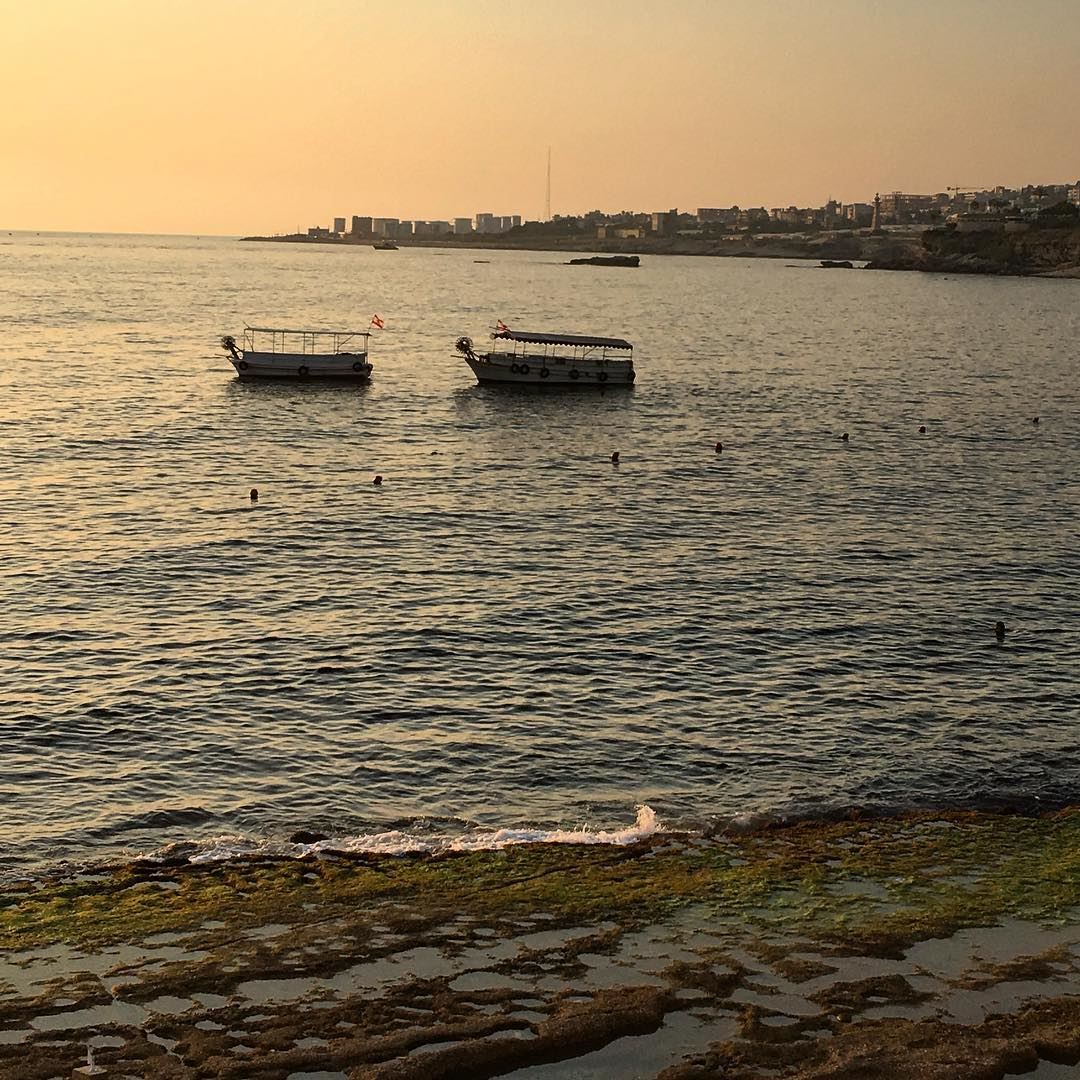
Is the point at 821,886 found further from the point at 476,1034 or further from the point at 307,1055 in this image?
the point at 307,1055

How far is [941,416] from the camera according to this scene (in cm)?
9531

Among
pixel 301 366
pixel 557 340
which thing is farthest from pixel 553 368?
pixel 301 366

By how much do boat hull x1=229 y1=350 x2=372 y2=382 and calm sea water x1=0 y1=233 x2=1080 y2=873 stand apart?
12976 millimetres

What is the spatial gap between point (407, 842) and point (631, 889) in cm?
489

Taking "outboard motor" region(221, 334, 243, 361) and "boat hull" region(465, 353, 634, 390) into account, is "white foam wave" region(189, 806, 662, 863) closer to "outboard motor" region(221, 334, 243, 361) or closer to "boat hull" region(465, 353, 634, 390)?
"boat hull" region(465, 353, 634, 390)

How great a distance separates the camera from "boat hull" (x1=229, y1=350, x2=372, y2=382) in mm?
105438

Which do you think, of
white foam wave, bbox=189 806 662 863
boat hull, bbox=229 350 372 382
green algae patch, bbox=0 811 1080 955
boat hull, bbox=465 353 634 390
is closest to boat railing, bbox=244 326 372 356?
boat hull, bbox=229 350 372 382

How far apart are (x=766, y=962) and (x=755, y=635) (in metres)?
21.2

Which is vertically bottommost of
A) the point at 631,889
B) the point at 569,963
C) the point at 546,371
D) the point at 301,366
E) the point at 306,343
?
the point at 631,889

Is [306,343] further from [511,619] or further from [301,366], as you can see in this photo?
[511,619]

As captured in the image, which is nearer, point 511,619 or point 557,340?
point 511,619

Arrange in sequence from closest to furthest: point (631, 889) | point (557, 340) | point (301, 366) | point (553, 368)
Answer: point (631, 889)
point (557, 340)
point (553, 368)
point (301, 366)

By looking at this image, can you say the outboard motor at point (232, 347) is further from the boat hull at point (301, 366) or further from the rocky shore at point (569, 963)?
the rocky shore at point (569, 963)

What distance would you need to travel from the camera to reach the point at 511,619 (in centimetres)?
4228
